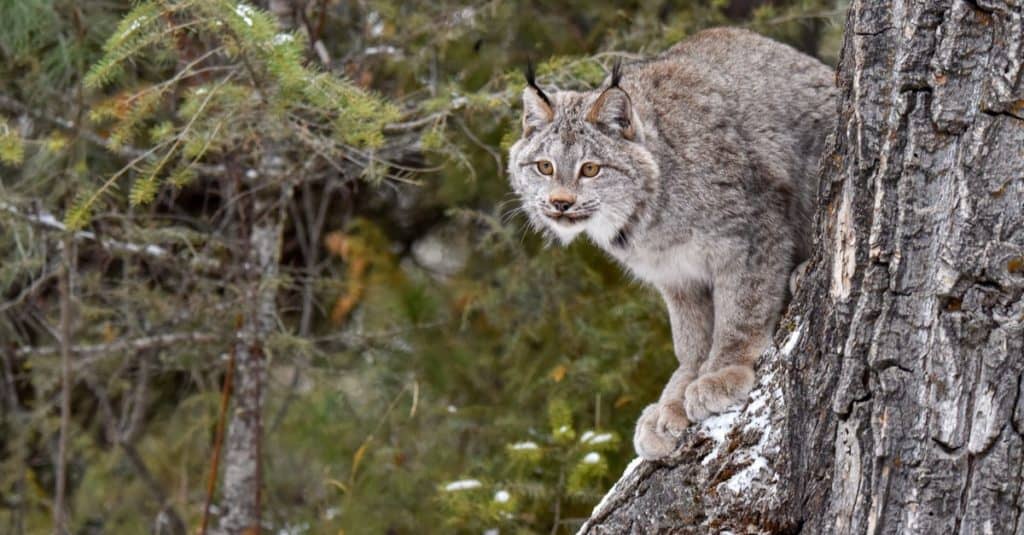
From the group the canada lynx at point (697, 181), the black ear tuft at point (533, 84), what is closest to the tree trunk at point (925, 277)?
the canada lynx at point (697, 181)

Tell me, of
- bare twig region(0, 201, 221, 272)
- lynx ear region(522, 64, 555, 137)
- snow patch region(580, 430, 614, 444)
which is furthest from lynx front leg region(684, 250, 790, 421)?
bare twig region(0, 201, 221, 272)

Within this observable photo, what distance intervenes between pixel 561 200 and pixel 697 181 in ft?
1.74

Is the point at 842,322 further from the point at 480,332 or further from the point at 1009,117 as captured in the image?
the point at 480,332

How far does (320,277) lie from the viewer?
25.7 feet

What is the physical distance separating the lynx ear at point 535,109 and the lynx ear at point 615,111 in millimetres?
198

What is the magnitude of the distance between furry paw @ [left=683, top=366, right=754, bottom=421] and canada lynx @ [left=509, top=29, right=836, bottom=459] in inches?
0.8

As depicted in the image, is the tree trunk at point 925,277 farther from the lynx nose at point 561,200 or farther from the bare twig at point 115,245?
the bare twig at point 115,245

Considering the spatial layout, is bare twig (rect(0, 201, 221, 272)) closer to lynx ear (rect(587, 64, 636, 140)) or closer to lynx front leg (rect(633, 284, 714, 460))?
lynx ear (rect(587, 64, 636, 140))

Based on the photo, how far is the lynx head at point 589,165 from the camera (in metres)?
4.86

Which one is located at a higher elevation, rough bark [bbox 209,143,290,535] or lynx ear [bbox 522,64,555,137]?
lynx ear [bbox 522,64,555,137]

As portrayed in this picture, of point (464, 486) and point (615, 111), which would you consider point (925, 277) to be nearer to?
point (615, 111)

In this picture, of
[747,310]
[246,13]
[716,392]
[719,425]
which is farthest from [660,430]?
[246,13]

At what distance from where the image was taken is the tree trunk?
9.87 ft

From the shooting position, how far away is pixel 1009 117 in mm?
3000
